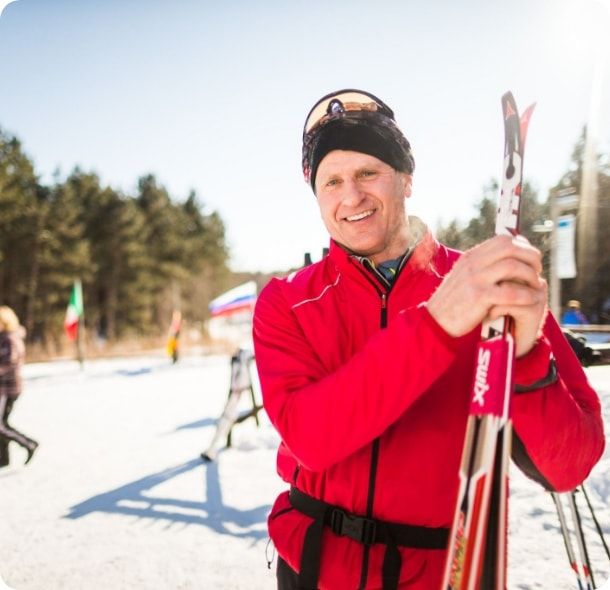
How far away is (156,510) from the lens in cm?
317

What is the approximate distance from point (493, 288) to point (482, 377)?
0.15 metres

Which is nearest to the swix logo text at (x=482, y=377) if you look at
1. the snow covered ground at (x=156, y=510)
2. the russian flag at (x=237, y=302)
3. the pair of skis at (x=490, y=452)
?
the pair of skis at (x=490, y=452)

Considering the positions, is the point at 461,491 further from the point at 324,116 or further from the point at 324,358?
the point at 324,116

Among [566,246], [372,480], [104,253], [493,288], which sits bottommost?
[372,480]

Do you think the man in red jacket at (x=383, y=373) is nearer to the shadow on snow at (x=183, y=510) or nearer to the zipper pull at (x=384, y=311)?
the zipper pull at (x=384, y=311)

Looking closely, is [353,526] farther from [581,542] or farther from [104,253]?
[104,253]

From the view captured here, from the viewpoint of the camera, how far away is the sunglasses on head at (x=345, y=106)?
0.97 meters

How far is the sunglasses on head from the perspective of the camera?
966 millimetres

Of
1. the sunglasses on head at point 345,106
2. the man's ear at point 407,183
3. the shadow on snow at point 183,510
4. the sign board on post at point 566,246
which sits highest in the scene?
the sunglasses on head at point 345,106

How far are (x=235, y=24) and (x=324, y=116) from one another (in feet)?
2.91

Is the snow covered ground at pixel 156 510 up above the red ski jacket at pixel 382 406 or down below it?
below

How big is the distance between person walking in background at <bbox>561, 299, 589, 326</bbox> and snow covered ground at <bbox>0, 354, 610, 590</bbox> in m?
0.21

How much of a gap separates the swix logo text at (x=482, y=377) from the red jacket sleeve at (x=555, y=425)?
0.18ft

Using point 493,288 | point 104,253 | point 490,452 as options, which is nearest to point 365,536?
point 490,452
